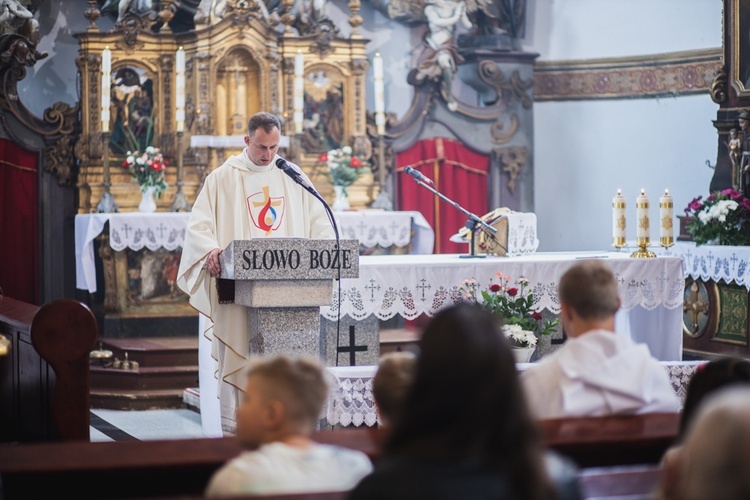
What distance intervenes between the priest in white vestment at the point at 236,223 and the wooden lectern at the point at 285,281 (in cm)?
28

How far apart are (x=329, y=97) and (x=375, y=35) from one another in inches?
55.7

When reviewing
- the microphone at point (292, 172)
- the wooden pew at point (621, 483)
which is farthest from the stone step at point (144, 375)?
the wooden pew at point (621, 483)

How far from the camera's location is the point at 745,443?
1501 mm

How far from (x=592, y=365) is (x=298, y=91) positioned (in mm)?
7888

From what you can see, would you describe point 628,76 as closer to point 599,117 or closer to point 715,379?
point 599,117

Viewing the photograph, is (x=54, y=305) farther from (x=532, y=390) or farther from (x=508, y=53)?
(x=508, y=53)

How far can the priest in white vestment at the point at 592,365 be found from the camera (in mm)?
3062

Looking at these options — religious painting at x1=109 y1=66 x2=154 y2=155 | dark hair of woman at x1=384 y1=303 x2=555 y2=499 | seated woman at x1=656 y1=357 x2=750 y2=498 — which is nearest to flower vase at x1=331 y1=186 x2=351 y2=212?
religious painting at x1=109 y1=66 x2=154 y2=155

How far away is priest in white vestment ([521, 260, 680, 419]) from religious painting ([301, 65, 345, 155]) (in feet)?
27.4

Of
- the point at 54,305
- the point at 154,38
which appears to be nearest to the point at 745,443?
the point at 54,305

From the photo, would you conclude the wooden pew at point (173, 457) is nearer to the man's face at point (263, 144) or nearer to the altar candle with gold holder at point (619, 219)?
the man's face at point (263, 144)

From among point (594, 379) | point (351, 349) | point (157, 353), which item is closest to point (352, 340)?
point (351, 349)

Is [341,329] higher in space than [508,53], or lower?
lower

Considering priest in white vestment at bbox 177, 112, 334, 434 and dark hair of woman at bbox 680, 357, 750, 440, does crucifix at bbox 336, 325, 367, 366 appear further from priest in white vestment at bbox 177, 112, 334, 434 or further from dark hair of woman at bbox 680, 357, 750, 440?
dark hair of woman at bbox 680, 357, 750, 440
